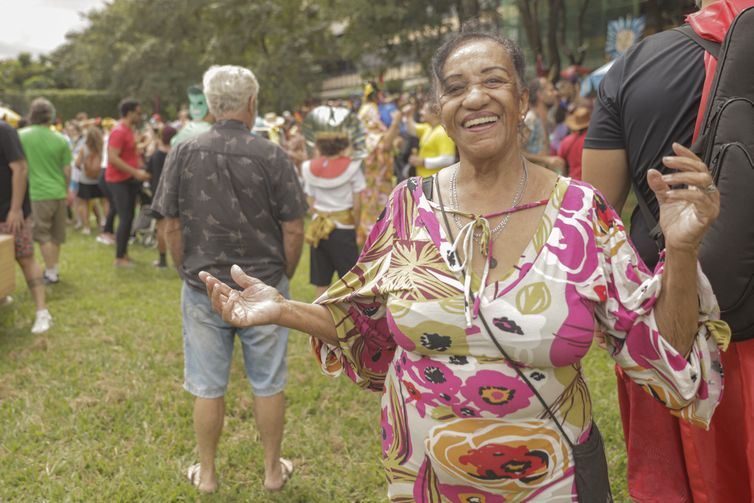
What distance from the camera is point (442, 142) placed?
264 inches

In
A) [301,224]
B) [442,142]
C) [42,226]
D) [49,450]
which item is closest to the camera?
[301,224]

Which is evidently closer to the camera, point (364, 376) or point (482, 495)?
point (482, 495)

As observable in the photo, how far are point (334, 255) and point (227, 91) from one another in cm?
258

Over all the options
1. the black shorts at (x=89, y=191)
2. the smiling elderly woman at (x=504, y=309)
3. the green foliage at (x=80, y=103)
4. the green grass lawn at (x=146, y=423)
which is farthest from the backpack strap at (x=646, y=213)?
the green foliage at (x=80, y=103)

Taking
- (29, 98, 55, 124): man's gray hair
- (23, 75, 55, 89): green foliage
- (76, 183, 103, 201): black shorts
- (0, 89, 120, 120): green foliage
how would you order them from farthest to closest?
(23, 75, 55, 89): green foliage < (0, 89, 120, 120): green foliage < (76, 183, 103, 201): black shorts < (29, 98, 55, 124): man's gray hair

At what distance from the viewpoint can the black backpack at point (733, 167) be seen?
1.64m

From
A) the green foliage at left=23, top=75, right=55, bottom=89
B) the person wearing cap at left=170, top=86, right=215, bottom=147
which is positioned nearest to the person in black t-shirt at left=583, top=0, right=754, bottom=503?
the person wearing cap at left=170, top=86, right=215, bottom=147

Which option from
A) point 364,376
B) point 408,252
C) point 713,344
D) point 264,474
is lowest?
point 264,474

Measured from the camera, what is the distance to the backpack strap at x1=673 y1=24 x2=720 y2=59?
1829 millimetres

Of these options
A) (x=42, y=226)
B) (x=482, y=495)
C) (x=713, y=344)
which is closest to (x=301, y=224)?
(x=482, y=495)

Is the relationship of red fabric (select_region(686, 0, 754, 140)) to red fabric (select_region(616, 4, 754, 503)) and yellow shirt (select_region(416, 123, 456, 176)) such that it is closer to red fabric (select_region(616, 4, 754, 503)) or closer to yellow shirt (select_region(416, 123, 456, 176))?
red fabric (select_region(616, 4, 754, 503))

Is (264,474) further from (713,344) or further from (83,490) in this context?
(713,344)

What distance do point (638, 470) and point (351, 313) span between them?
42.8 inches

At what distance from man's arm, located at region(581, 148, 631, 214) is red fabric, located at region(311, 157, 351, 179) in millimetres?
3409
